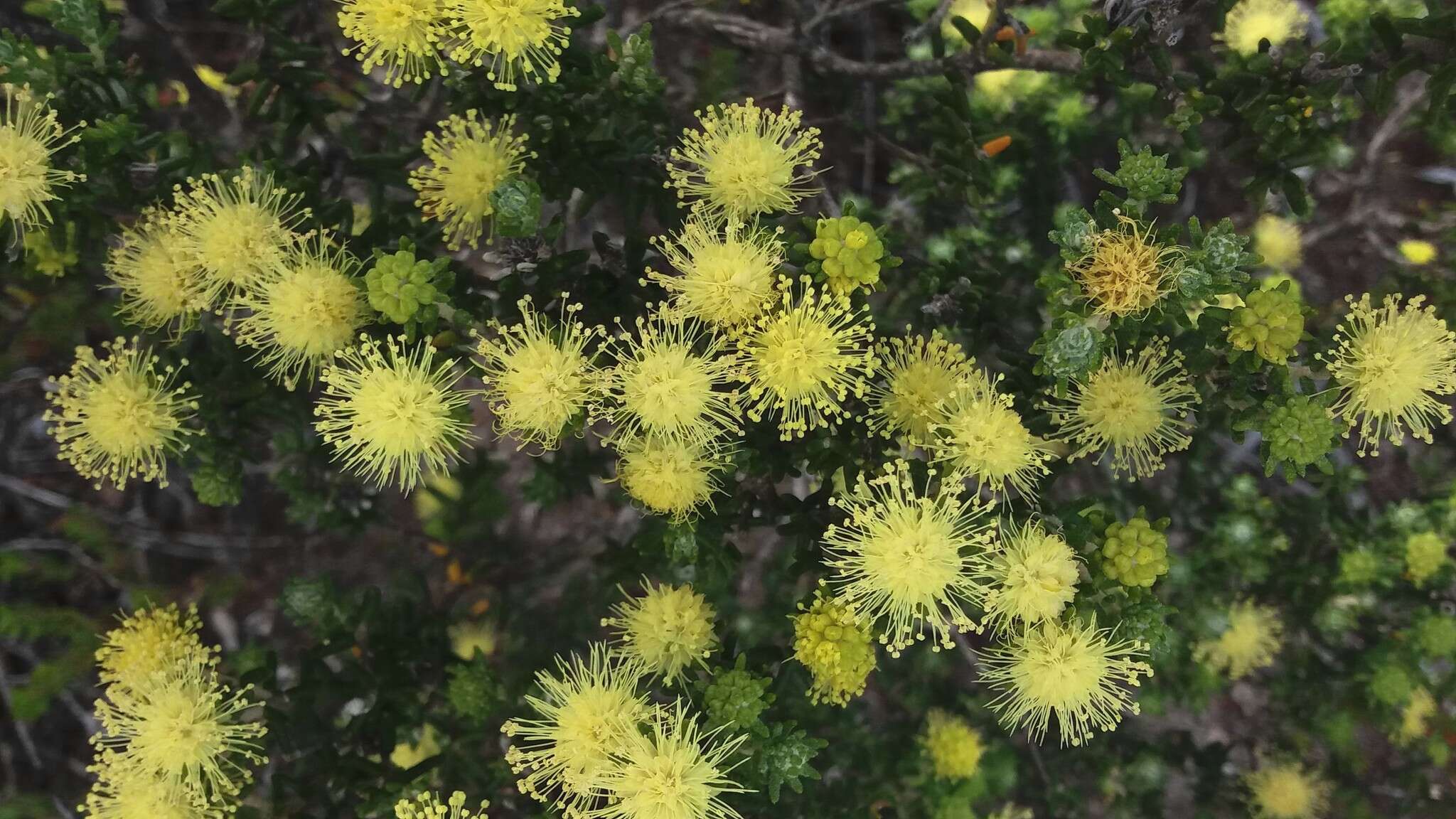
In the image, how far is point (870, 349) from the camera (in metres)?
2.07

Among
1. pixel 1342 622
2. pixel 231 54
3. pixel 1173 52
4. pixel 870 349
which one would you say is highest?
pixel 1173 52

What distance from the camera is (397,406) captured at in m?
2.14

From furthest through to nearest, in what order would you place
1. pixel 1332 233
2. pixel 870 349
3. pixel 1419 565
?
1. pixel 1332 233
2. pixel 1419 565
3. pixel 870 349

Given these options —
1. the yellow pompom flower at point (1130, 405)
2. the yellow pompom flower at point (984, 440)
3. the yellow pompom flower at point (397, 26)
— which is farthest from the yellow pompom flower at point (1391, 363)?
the yellow pompom flower at point (397, 26)

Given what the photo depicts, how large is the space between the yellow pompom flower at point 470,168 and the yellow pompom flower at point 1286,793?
3431 millimetres

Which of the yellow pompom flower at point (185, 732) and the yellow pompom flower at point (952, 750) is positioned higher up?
the yellow pompom flower at point (185, 732)

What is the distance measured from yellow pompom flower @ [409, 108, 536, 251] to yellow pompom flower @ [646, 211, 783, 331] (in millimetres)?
602

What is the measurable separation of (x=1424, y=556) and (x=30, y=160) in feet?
13.6

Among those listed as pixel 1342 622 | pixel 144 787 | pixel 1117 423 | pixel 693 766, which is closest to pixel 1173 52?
pixel 1117 423

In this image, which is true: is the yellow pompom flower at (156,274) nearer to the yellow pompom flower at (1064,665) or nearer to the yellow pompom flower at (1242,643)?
the yellow pompom flower at (1064,665)

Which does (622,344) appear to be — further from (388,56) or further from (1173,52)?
(1173,52)

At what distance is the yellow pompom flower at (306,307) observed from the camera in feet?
7.19

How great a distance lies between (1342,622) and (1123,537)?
5.43ft

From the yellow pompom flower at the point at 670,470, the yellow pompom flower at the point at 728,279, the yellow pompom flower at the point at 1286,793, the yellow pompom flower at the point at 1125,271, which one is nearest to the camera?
the yellow pompom flower at the point at 1125,271
